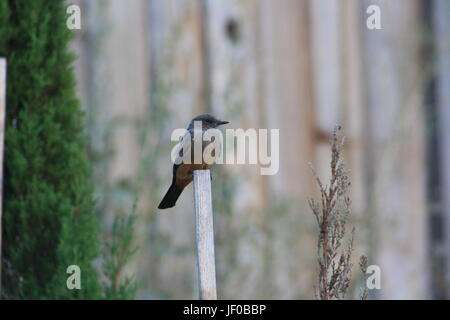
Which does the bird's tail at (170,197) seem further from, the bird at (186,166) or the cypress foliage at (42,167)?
the cypress foliage at (42,167)

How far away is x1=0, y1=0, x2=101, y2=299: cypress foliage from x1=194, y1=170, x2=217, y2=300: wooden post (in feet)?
3.62

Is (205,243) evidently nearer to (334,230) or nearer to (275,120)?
(334,230)

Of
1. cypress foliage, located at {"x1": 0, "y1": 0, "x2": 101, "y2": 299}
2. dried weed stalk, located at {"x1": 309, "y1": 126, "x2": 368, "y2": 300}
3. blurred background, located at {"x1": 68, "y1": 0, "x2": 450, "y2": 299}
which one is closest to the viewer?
dried weed stalk, located at {"x1": 309, "y1": 126, "x2": 368, "y2": 300}

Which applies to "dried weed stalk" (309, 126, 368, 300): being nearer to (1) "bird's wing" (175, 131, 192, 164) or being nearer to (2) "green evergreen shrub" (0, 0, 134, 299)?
(1) "bird's wing" (175, 131, 192, 164)

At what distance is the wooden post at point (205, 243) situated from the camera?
258 centimetres

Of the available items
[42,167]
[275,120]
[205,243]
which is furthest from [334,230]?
[275,120]

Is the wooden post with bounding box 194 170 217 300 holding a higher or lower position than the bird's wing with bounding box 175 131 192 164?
lower

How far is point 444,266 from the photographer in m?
5.93

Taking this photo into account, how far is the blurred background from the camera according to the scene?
5320 millimetres

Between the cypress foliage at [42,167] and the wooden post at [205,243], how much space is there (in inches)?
43.4

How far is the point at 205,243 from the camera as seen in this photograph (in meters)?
2.62

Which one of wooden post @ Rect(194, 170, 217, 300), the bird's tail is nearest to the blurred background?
the bird's tail

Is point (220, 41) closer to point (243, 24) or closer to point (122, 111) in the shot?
point (243, 24)
